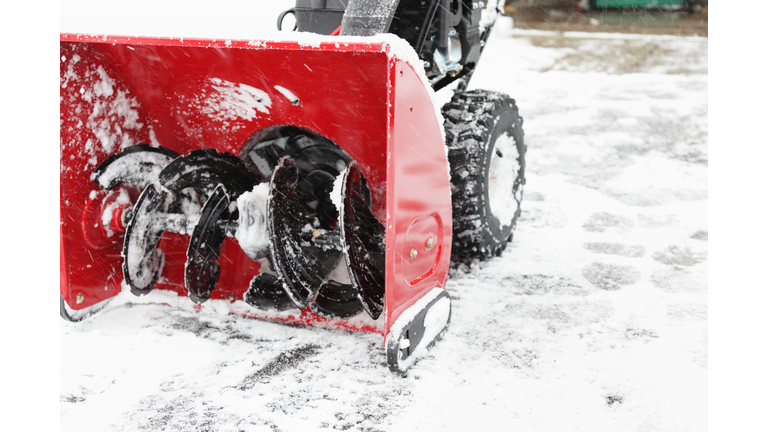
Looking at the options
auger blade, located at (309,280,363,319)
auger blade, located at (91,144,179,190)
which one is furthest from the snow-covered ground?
auger blade, located at (91,144,179,190)

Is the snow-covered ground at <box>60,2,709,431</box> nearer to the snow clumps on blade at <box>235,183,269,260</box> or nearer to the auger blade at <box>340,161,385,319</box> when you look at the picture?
the auger blade at <box>340,161,385,319</box>

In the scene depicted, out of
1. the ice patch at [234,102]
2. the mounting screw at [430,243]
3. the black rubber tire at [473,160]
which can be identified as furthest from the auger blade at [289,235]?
the black rubber tire at [473,160]

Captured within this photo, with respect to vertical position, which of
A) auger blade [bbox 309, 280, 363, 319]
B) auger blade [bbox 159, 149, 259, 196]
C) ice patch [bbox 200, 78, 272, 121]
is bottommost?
auger blade [bbox 309, 280, 363, 319]

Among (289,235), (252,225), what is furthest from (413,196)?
(252,225)

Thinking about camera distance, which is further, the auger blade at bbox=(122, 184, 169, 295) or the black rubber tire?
the black rubber tire

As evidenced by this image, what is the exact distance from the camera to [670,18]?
11.9 metres

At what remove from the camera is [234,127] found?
2502mm

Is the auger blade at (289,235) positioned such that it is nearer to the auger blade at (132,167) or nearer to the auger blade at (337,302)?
the auger blade at (337,302)

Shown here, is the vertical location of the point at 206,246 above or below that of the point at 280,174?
below

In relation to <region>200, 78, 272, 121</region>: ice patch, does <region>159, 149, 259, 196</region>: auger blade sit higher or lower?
lower

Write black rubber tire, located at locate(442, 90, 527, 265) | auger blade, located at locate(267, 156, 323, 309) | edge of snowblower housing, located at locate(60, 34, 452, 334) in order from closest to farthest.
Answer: edge of snowblower housing, located at locate(60, 34, 452, 334)
auger blade, located at locate(267, 156, 323, 309)
black rubber tire, located at locate(442, 90, 527, 265)

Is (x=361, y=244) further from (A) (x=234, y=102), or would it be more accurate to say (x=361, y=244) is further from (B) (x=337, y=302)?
(A) (x=234, y=102)

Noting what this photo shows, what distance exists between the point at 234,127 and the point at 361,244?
30.8 inches

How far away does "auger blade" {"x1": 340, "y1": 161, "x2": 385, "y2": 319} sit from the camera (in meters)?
2.02
